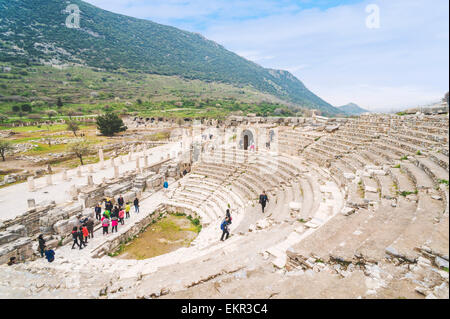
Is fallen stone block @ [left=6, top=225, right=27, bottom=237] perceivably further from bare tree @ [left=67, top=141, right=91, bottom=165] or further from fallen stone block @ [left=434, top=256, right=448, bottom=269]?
fallen stone block @ [left=434, top=256, right=448, bottom=269]

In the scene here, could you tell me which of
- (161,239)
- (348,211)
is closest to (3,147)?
(161,239)

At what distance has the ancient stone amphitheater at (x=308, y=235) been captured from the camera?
463 centimetres

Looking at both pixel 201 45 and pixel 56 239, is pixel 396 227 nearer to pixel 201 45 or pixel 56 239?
pixel 56 239

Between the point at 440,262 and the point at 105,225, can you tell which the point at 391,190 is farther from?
the point at 105,225

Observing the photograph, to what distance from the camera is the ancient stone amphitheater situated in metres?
4.63

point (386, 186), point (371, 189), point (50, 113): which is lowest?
point (371, 189)

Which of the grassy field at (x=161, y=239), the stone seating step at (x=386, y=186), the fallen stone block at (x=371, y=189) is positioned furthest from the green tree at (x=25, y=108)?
the stone seating step at (x=386, y=186)

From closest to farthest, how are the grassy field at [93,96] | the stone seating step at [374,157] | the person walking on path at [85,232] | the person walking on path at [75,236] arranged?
the person walking on path at [75,236]
the person walking on path at [85,232]
the stone seating step at [374,157]
the grassy field at [93,96]

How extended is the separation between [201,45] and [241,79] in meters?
61.8

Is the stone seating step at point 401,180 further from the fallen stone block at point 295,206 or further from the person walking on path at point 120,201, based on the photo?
the person walking on path at point 120,201

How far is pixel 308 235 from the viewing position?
692 centimetres

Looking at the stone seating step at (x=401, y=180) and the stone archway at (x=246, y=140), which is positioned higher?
the stone archway at (x=246, y=140)

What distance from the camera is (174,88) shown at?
9450 centimetres
